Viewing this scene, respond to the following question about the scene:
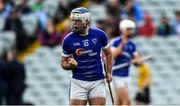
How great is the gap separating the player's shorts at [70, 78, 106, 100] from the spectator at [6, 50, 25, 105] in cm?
727

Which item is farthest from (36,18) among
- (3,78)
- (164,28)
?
(164,28)

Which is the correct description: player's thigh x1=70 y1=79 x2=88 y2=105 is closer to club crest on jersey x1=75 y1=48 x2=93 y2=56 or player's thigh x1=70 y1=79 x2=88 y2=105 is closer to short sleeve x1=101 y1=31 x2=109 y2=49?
club crest on jersey x1=75 y1=48 x2=93 y2=56

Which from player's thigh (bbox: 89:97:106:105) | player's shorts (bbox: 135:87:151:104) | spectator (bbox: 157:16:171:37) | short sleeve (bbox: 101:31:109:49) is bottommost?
player's shorts (bbox: 135:87:151:104)

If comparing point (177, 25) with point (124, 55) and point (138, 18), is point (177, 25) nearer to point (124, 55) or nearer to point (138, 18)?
point (138, 18)

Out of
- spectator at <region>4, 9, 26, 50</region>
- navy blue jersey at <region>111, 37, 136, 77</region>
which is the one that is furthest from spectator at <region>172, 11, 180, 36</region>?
navy blue jersey at <region>111, 37, 136, 77</region>

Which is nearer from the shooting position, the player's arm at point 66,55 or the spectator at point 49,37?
the player's arm at point 66,55

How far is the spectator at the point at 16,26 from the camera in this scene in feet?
76.6

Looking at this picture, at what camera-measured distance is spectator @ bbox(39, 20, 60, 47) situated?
913 inches

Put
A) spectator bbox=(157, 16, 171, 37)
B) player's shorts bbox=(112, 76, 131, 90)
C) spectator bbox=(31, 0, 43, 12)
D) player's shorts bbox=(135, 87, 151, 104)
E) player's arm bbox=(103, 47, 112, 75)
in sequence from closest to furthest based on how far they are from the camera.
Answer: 1. player's arm bbox=(103, 47, 112, 75)
2. player's shorts bbox=(112, 76, 131, 90)
3. player's shorts bbox=(135, 87, 151, 104)
4. spectator bbox=(157, 16, 171, 37)
5. spectator bbox=(31, 0, 43, 12)

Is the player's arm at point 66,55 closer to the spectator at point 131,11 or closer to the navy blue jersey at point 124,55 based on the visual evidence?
the navy blue jersey at point 124,55

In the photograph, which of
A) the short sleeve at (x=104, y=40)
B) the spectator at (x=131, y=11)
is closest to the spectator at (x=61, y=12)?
the spectator at (x=131, y=11)

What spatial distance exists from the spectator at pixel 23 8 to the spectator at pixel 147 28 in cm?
328

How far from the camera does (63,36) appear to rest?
23.2 metres

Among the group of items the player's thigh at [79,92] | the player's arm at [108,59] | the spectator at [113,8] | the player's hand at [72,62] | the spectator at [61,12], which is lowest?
the spectator at [61,12]
